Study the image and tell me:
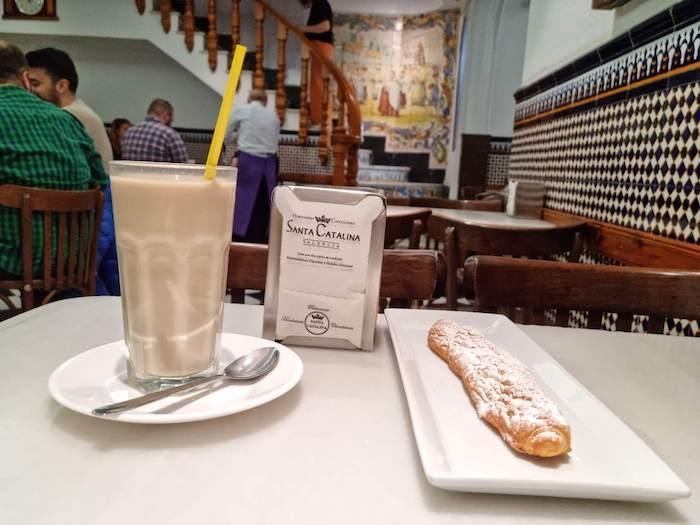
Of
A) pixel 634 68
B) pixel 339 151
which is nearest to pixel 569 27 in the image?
pixel 634 68

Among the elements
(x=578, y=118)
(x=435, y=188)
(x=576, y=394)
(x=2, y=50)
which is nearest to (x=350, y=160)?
(x=578, y=118)

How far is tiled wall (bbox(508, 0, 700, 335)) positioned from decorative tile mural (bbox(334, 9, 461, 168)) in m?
5.40

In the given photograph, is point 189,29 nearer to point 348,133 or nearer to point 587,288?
point 348,133

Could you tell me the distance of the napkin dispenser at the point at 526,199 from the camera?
3.20 meters

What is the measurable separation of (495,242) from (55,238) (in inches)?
72.6

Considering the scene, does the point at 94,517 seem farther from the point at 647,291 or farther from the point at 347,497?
the point at 647,291

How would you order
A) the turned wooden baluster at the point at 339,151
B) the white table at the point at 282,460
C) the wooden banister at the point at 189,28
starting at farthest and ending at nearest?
the wooden banister at the point at 189,28 < the turned wooden baluster at the point at 339,151 < the white table at the point at 282,460

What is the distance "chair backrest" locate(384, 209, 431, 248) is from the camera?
222cm

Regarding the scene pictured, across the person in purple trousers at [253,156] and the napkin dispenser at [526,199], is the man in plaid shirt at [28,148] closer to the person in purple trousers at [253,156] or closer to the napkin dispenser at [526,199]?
the person in purple trousers at [253,156]

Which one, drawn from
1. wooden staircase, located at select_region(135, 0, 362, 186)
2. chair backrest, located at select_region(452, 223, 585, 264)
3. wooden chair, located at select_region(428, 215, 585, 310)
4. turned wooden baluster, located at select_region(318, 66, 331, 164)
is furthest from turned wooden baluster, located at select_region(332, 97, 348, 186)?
chair backrest, located at select_region(452, 223, 585, 264)

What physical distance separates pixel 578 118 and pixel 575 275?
2085 millimetres

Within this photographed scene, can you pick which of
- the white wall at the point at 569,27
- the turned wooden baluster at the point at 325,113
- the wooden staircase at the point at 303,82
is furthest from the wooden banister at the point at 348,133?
the white wall at the point at 569,27

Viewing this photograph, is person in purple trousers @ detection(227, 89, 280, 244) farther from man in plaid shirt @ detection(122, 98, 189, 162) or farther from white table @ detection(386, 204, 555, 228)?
white table @ detection(386, 204, 555, 228)

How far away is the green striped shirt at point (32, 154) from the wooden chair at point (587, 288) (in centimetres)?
193
